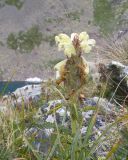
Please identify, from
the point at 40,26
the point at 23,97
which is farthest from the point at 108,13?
the point at 23,97

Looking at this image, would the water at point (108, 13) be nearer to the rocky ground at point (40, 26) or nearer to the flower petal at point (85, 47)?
the rocky ground at point (40, 26)

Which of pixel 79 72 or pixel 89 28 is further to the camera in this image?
pixel 89 28

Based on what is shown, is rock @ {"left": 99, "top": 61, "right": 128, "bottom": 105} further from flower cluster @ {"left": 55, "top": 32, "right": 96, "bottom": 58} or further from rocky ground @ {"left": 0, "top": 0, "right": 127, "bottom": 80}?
rocky ground @ {"left": 0, "top": 0, "right": 127, "bottom": 80}

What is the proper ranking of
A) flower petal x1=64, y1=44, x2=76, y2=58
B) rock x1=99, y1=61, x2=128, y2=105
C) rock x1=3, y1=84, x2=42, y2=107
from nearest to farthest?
flower petal x1=64, y1=44, x2=76, y2=58 < rock x1=3, y1=84, x2=42, y2=107 < rock x1=99, y1=61, x2=128, y2=105

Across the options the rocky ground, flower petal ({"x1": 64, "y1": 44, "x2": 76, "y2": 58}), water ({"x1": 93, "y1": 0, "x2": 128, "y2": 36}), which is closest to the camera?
flower petal ({"x1": 64, "y1": 44, "x2": 76, "y2": 58})

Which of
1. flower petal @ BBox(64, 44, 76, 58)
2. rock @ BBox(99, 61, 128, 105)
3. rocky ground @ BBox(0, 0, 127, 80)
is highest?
flower petal @ BBox(64, 44, 76, 58)

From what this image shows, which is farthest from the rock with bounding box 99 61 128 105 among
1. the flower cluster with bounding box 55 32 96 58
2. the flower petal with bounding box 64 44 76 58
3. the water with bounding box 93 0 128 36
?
the water with bounding box 93 0 128 36

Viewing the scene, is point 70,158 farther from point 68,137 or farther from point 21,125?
point 21,125

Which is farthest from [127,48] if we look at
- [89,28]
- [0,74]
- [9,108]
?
[89,28]
